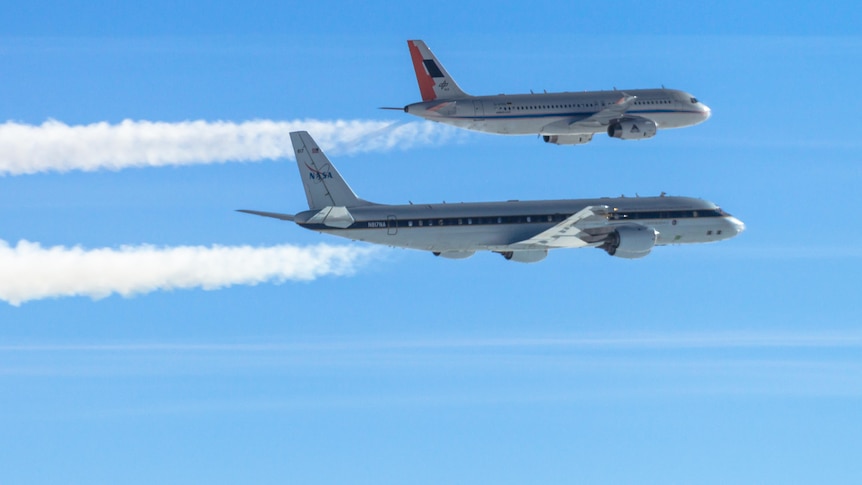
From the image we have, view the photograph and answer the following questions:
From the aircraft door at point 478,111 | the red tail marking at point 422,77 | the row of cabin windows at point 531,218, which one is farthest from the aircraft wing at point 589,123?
the red tail marking at point 422,77

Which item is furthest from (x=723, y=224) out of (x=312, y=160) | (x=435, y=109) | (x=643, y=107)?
(x=312, y=160)

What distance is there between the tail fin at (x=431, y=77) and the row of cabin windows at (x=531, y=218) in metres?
12.4

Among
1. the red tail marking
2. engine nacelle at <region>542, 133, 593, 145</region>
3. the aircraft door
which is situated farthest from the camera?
the red tail marking

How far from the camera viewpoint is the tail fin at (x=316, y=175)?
3487 inches

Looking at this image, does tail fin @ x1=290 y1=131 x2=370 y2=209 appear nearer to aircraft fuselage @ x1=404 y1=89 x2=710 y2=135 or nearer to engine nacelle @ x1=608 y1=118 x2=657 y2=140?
aircraft fuselage @ x1=404 y1=89 x2=710 y2=135

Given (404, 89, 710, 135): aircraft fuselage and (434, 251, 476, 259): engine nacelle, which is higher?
(404, 89, 710, 135): aircraft fuselage

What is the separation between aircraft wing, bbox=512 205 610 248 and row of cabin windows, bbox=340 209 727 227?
964 millimetres

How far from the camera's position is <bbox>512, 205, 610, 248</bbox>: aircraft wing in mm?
91375

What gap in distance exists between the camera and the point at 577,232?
304 ft

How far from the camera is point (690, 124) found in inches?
4107

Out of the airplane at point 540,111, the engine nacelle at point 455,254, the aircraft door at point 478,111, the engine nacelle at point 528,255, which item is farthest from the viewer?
the airplane at point 540,111

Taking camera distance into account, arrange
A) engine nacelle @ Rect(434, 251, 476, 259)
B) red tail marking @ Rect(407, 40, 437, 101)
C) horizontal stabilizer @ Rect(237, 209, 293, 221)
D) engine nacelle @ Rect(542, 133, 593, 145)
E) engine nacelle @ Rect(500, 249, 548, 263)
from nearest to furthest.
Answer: horizontal stabilizer @ Rect(237, 209, 293, 221) → engine nacelle @ Rect(434, 251, 476, 259) → engine nacelle @ Rect(500, 249, 548, 263) → engine nacelle @ Rect(542, 133, 593, 145) → red tail marking @ Rect(407, 40, 437, 101)

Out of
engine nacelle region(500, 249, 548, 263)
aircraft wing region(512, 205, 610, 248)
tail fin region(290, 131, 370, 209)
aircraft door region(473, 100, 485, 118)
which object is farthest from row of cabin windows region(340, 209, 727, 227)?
aircraft door region(473, 100, 485, 118)

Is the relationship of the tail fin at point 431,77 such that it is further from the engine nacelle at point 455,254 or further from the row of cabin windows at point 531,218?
the row of cabin windows at point 531,218
